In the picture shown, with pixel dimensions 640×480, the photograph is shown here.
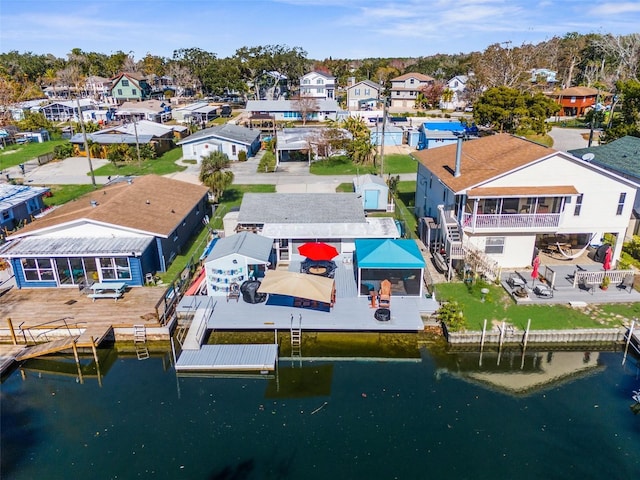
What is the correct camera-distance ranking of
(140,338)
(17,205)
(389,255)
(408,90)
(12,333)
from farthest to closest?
(408,90) < (17,205) < (389,255) < (140,338) < (12,333)

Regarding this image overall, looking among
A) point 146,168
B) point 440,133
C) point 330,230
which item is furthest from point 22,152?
point 440,133

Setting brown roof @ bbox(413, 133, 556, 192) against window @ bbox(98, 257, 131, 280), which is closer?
window @ bbox(98, 257, 131, 280)

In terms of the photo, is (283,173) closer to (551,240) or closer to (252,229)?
(252,229)

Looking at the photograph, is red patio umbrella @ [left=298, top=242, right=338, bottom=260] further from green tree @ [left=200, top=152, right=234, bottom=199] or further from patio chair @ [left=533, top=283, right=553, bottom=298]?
green tree @ [left=200, top=152, right=234, bottom=199]

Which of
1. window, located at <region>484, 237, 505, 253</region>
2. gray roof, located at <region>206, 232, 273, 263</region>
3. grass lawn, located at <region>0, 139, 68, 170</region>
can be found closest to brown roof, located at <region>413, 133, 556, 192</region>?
window, located at <region>484, 237, 505, 253</region>

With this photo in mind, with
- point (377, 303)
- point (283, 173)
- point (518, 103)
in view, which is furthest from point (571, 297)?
point (518, 103)

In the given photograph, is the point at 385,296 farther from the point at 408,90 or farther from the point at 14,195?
the point at 408,90
